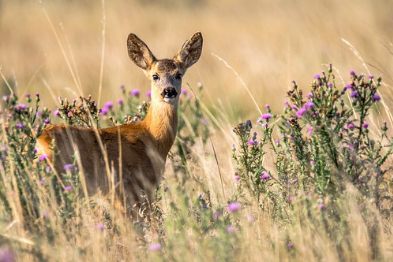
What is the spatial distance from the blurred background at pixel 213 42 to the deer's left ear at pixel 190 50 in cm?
299

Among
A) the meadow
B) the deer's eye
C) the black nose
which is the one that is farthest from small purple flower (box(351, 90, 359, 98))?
the deer's eye

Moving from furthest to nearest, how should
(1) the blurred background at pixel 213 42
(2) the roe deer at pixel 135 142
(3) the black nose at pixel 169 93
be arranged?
(1) the blurred background at pixel 213 42
(3) the black nose at pixel 169 93
(2) the roe deer at pixel 135 142

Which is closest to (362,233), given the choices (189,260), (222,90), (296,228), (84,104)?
(296,228)

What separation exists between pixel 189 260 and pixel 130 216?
1495 millimetres

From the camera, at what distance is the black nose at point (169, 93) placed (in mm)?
6422

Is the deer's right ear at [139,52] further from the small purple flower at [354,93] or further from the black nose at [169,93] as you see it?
the small purple flower at [354,93]

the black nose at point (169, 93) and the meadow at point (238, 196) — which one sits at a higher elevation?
the black nose at point (169, 93)

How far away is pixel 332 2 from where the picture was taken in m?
15.6

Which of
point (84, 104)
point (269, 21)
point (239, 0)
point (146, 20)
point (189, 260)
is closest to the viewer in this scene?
point (189, 260)

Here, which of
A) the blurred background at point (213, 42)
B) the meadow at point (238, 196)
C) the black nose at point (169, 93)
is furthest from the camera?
the blurred background at point (213, 42)

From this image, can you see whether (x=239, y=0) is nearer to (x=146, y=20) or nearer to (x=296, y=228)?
(x=146, y=20)

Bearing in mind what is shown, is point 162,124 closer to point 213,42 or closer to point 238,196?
point 238,196

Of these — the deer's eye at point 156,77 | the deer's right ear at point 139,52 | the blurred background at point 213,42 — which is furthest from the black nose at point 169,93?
the blurred background at point 213,42

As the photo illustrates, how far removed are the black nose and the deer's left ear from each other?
2.41 feet
